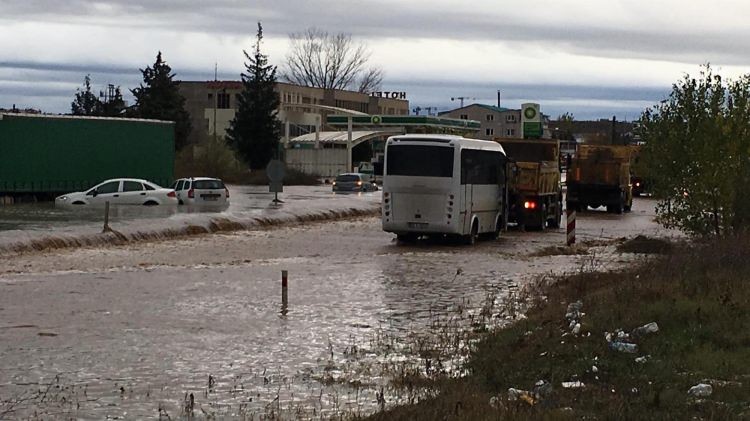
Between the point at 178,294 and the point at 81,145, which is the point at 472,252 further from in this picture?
the point at 81,145

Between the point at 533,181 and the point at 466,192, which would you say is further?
the point at 533,181

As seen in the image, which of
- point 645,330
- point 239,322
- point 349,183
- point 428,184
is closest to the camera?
point 645,330

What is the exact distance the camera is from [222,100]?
135 meters

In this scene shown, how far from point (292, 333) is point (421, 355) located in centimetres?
304

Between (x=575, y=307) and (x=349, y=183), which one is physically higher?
(x=575, y=307)

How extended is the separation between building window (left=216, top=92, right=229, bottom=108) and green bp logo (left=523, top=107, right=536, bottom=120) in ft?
181

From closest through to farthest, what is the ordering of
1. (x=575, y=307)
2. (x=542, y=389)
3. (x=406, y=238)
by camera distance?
1. (x=542, y=389)
2. (x=575, y=307)
3. (x=406, y=238)

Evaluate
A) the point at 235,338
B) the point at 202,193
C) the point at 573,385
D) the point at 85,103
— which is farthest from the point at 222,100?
the point at 573,385

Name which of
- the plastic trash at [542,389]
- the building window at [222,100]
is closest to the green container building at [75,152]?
the plastic trash at [542,389]

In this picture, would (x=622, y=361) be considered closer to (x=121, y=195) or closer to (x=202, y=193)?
(x=121, y=195)

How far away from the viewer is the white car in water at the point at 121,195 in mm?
46656

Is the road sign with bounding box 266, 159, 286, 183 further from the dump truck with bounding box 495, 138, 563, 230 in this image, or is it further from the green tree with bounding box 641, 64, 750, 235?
the green tree with bounding box 641, 64, 750, 235

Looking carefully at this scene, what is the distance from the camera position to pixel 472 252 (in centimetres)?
3391

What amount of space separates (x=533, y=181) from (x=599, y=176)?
1713 centimetres
